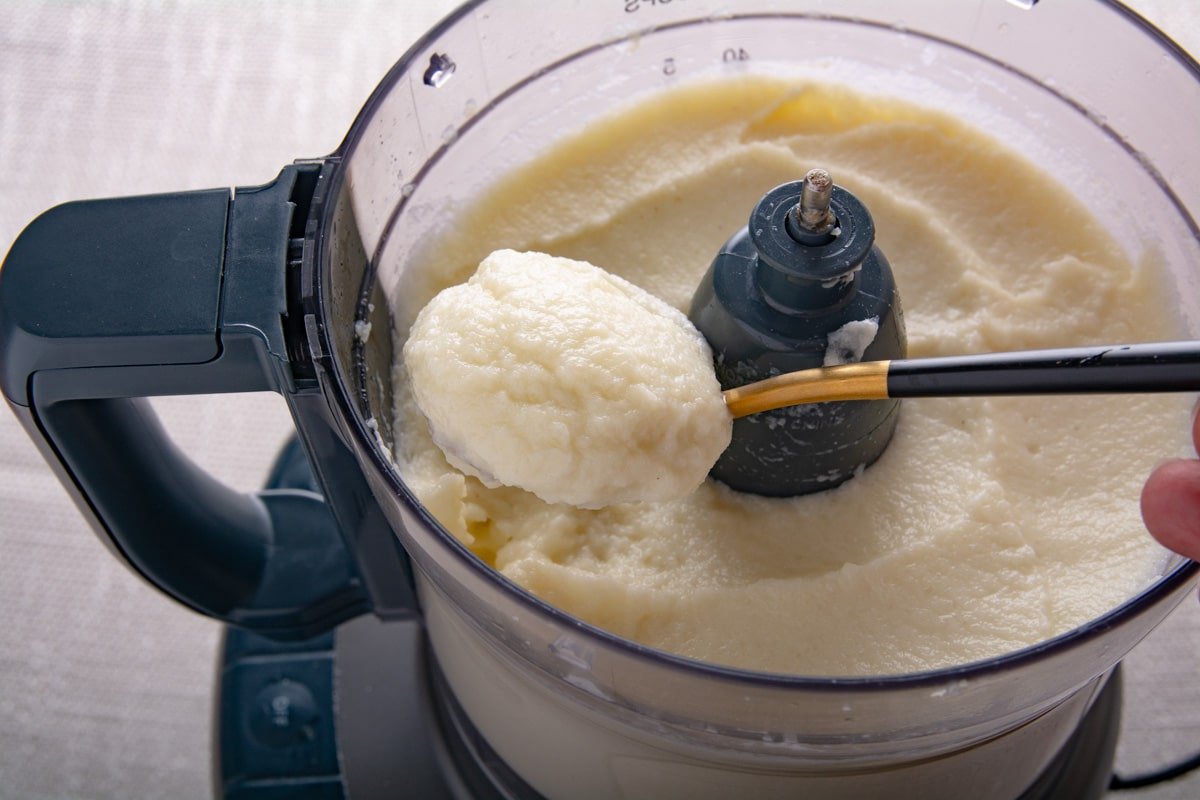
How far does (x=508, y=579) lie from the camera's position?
A: 577mm

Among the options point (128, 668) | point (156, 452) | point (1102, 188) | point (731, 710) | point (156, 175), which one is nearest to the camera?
point (731, 710)

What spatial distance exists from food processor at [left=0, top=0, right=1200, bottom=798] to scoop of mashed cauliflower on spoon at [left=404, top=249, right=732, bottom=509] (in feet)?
0.19

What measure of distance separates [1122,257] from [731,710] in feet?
1.48

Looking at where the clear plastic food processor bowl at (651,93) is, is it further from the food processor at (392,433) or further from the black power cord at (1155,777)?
the black power cord at (1155,777)

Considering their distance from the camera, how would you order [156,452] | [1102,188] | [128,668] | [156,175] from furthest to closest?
[156,175], [128,668], [1102,188], [156,452]

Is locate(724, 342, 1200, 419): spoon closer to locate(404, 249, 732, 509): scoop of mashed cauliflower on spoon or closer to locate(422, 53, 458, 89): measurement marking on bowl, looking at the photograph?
locate(404, 249, 732, 509): scoop of mashed cauliflower on spoon

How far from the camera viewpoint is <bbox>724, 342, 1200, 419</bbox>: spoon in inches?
19.7

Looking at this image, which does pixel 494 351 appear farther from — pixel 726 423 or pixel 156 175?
pixel 156 175

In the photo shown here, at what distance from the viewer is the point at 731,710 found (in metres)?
0.56

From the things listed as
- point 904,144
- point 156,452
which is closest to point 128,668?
point 156,452

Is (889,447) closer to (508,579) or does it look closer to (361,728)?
(508,579)

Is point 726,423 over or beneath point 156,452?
over

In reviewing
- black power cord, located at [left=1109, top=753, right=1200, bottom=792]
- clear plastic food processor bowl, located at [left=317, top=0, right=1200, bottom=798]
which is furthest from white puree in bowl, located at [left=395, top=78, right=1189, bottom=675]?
black power cord, located at [left=1109, top=753, right=1200, bottom=792]

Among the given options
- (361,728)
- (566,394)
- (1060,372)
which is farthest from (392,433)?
(1060,372)
